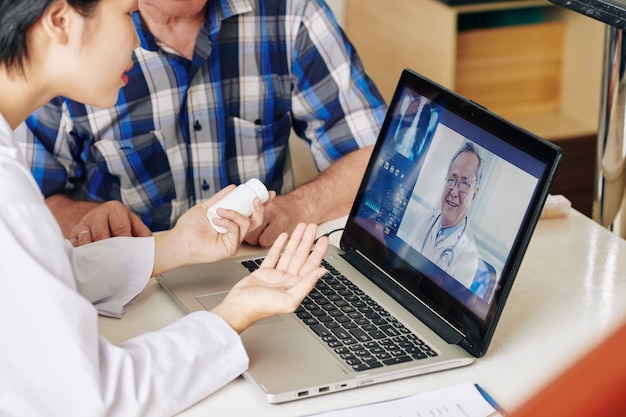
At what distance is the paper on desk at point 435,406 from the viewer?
0.90 m

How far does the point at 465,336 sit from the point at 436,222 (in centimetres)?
15

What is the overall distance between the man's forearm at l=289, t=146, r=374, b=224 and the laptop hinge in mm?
216

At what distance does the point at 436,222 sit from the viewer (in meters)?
1.10

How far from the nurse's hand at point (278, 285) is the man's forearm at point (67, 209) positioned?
1.93ft

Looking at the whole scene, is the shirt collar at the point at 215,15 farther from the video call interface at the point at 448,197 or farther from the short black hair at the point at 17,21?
the short black hair at the point at 17,21

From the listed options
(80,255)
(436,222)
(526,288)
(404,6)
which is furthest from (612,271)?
(404,6)

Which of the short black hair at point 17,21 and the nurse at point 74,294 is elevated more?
the short black hair at point 17,21

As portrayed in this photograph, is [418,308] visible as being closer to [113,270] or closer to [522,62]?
[113,270]

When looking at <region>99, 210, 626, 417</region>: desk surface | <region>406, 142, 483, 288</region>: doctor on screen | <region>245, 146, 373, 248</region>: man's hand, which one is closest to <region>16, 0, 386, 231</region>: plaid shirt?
<region>245, 146, 373, 248</region>: man's hand

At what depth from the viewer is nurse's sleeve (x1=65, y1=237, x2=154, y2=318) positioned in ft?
3.68

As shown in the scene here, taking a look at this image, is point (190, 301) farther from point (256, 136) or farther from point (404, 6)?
point (404, 6)

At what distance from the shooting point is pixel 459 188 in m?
1.07

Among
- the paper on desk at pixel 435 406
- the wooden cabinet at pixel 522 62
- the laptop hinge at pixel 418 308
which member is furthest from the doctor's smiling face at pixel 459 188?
the wooden cabinet at pixel 522 62

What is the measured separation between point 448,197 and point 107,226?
0.53 meters
